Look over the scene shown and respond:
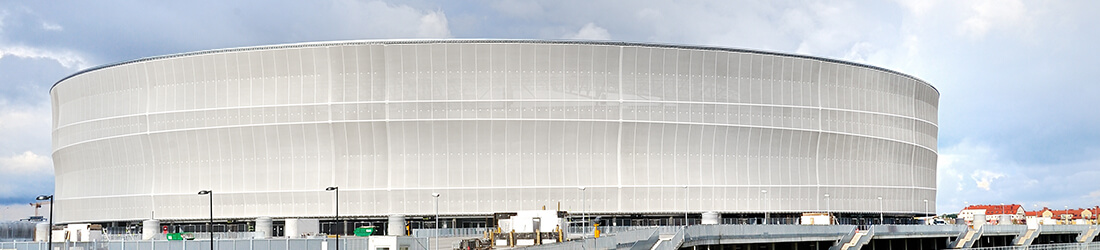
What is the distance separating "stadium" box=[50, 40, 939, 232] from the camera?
68500 mm

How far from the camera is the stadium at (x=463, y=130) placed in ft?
225

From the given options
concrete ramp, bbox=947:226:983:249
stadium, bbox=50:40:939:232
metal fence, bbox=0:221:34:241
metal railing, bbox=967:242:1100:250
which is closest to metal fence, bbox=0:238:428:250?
stadium, bbox=50:40:939:232

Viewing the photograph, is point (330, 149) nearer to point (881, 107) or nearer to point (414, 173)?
point (414, 173)

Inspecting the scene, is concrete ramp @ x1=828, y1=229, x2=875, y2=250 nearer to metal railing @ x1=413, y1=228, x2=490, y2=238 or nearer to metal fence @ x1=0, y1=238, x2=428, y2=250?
metal railing @ x1=413, y1=228, x2=490, y2=238

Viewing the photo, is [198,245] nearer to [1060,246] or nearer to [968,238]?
[968,238]

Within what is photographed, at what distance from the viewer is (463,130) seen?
225ft

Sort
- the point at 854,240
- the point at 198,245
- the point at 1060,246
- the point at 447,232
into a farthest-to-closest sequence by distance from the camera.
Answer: the point at 1060,246 → the point at 854,240 → the point at 447,232 → the point at 198,245

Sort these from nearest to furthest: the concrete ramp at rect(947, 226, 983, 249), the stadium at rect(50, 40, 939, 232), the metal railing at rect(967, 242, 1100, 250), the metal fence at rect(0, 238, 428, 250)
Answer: the metal fence at rect(0, 238, 428, 250) → the stadium at rect(50, 40, 939, 232) → the concrete ramp at rect(947, 226, 983, 249) → the metal railing at rect(967, 242, 1100, 250)

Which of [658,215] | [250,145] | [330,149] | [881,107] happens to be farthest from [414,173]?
[881,107]

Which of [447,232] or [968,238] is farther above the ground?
[447,232]

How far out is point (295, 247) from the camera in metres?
43.7

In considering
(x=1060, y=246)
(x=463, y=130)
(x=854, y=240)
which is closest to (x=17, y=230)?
(x=463, y=130)

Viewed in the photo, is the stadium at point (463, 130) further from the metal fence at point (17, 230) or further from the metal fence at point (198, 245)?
the metal fence at point (198, 245)

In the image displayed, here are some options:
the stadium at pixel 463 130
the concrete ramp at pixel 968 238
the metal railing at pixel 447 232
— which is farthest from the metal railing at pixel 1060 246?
the metal railing at pixel 447 232
